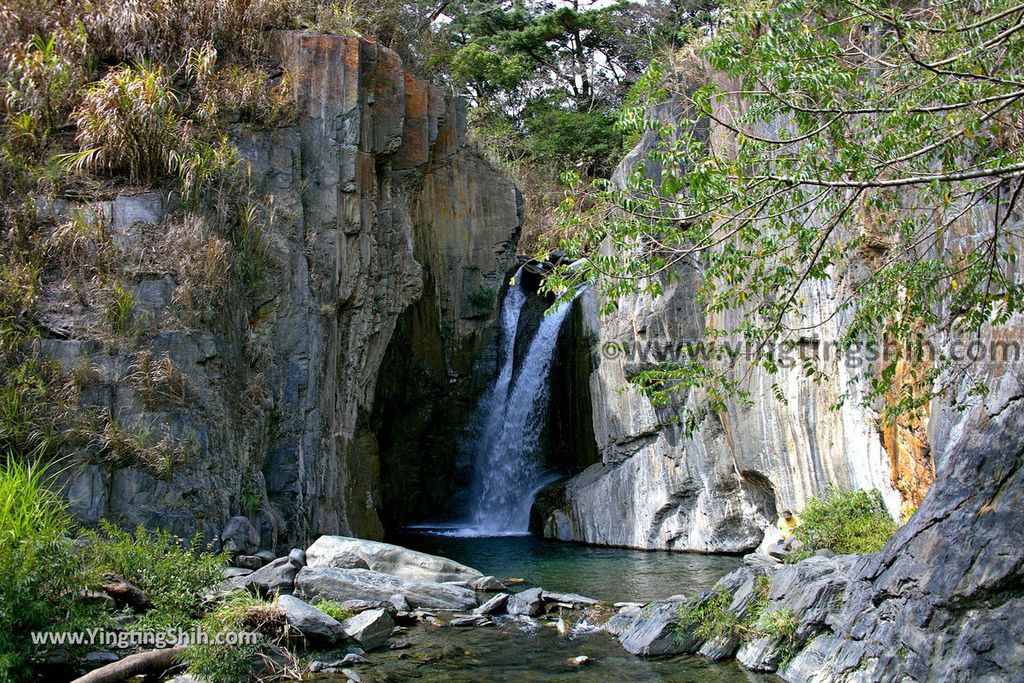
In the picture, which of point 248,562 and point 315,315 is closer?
point 248,562

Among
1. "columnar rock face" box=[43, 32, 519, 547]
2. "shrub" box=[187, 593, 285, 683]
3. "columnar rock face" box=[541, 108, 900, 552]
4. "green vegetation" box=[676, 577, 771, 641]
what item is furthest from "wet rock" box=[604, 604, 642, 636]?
"columnar rock face" box=[43, 32, 519, 547]

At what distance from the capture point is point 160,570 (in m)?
7.77

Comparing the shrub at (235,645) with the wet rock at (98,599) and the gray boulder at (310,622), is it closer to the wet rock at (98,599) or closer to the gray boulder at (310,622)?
the gray boulder at (310,622)

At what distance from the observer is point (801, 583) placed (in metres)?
8.10

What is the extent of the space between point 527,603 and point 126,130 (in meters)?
8.26

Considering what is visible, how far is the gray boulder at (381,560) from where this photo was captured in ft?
35.0

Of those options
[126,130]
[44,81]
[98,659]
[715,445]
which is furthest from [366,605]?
[44,81]

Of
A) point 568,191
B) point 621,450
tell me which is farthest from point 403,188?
point 568,191

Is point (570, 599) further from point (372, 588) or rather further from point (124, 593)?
point (124, 593)

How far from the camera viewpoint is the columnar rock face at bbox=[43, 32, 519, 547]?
10.5 metres

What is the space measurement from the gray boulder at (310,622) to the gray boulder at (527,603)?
247 cm

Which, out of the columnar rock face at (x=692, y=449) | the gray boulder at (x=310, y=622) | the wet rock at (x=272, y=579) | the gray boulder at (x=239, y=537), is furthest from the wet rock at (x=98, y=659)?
the columnar rock face at (x=692, y=449)

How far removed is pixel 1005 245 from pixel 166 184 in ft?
34.0

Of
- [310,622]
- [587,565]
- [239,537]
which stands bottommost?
[587,565]
